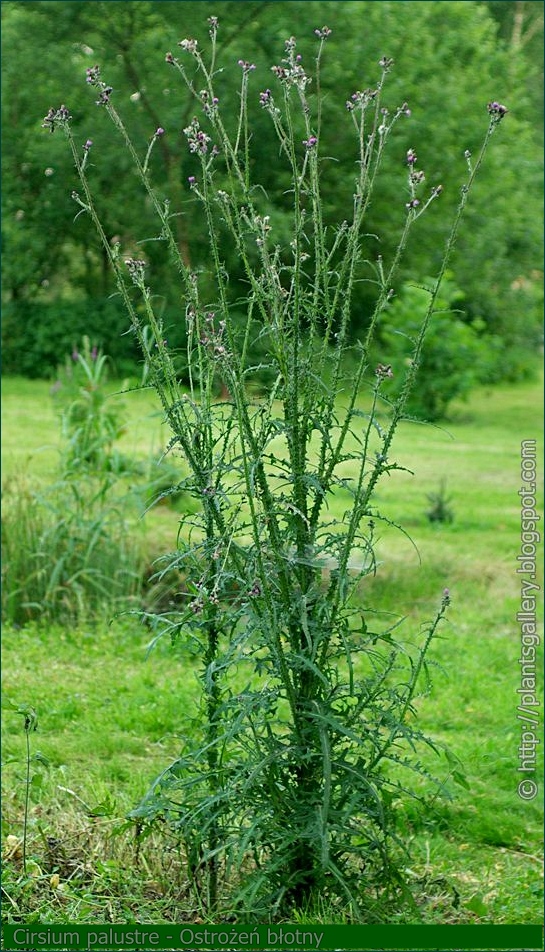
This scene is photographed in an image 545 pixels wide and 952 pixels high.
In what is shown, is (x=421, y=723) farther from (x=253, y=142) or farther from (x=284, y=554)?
(x=253, y=142)

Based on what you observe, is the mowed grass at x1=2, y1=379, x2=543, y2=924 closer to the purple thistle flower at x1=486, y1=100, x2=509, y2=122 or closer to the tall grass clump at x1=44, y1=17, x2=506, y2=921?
the tall grass clump at x1=44, y1=17, x2=506, y2=921

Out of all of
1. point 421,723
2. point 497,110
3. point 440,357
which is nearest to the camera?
point 497,110

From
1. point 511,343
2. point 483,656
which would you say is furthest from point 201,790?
point 511,343

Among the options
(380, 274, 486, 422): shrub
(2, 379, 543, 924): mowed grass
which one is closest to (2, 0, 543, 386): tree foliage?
(380, 274, 486, 422): shrub

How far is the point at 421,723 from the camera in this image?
3.92 meters

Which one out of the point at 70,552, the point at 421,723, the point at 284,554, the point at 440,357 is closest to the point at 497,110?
the point at 284,554

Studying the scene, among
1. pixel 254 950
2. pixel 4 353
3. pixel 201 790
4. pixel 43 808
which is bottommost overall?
pixel 4 353

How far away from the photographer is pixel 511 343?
11.8m

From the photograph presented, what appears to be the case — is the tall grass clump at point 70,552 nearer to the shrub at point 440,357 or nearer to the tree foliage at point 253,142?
the tree foliage at point 253,142

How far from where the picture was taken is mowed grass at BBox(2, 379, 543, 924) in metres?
2.45

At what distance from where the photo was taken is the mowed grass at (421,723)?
96.4 inches

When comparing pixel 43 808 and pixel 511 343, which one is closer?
pixel 43 808

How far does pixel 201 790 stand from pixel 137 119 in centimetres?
812

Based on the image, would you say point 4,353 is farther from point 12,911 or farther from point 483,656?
point 12,911
